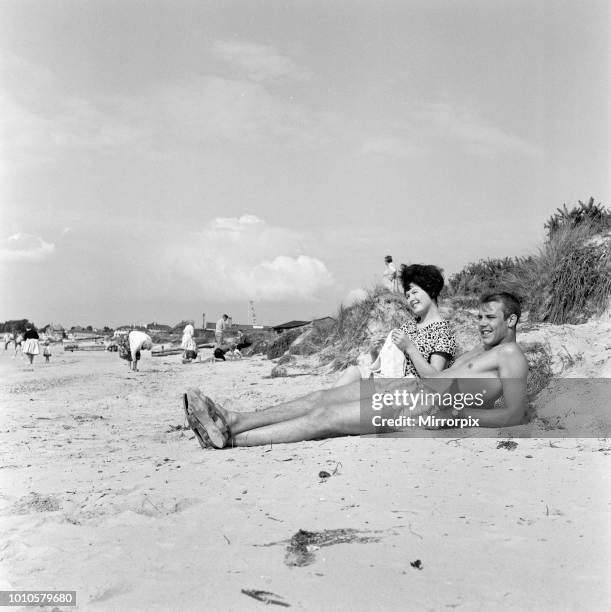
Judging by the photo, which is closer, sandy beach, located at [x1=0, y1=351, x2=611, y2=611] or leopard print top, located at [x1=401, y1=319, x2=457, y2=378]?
sandy beach, located at [x1=0, y1=351, x2=611, y2=611]

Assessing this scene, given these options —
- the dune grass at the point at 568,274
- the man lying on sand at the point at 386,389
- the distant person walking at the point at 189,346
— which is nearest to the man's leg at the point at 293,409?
the man lying on sand at the point at 386,389

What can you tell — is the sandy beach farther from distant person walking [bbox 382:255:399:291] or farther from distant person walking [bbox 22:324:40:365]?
distant person walking [bbox 22:324:40:365]

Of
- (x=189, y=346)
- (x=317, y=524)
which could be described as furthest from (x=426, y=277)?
(x=189, y=346)

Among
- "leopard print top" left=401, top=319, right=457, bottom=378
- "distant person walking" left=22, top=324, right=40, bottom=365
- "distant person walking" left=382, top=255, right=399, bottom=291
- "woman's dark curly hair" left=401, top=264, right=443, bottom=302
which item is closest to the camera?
"leopard print top" left=401, top=319, right=457, bottom=378

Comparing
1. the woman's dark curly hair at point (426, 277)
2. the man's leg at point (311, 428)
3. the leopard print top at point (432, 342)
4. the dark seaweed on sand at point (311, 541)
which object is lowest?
the dark seaweed on sand at point (311, 541)

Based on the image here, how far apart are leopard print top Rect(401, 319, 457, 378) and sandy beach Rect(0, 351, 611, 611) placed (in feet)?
2.24

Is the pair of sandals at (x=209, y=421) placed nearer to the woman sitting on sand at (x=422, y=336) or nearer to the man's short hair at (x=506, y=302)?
the woman sitting on sand at (x=422, y=336)

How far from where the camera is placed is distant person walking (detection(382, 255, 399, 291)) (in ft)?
43.1

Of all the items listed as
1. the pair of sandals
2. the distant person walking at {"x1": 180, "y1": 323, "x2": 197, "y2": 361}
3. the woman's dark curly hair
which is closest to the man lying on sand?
the pair of sandals

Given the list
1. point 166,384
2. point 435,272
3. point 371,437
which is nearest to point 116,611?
point 371,437

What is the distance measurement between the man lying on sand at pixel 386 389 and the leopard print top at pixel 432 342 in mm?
190

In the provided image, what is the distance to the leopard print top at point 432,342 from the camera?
5.03 meters

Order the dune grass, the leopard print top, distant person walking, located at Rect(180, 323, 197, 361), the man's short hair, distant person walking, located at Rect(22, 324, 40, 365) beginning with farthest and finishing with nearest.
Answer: distant person walking, located at Rect(180, 323, 197, 361), distant person walking, located at Rect(22, 324, 40, 365), the dune grass, the leopard print top, the man's short hair

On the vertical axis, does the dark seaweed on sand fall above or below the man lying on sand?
below
